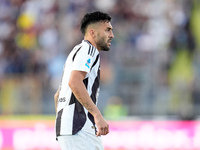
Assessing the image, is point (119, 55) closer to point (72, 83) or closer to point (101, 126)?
point (72, 83)

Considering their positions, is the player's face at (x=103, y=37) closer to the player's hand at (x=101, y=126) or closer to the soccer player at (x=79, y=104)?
the soccer player at (x=79, y=104)

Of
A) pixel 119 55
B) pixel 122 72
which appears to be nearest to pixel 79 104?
pixel 122 72

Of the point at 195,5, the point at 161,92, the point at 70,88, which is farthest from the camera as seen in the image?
the point at 195,5

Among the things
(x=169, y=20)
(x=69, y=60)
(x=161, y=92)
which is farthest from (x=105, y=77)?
(x=69, y=60)

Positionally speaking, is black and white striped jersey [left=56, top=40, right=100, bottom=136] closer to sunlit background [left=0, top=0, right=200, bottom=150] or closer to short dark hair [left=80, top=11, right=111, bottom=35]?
short dark hair [left=80, top=11, right=111, bottom=35]

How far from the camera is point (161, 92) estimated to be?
11297mm

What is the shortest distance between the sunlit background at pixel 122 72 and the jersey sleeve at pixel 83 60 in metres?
6.49

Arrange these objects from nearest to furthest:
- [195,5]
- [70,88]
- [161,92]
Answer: [70,88]
[161,92]
[195,5]

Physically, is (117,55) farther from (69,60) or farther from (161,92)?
(69,60)

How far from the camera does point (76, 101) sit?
398 centimetres

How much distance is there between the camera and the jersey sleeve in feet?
12.7

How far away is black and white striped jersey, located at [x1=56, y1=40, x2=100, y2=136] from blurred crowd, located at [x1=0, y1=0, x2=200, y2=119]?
7.28 m

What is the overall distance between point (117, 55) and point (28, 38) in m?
2.76

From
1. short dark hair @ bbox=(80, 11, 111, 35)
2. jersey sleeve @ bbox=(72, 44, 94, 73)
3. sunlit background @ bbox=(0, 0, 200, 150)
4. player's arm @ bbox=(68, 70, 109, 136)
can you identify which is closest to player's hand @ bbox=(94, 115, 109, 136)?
player's arm @ bbox=(68, 70, 109, 136)
